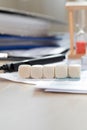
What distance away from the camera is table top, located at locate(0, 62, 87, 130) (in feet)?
1.26

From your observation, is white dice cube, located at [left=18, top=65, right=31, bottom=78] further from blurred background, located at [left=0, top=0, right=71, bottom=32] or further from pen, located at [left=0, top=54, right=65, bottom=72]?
blurred background, located at [left=0, top=0, right=71, bottom=32]

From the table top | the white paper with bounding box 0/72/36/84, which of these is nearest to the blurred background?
the white paper with bounding box 0/72/36/84

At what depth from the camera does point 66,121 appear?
1.30 feet

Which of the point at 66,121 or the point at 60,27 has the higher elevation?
the point at 60,27

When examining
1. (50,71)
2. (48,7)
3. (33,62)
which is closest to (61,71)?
(50,71)

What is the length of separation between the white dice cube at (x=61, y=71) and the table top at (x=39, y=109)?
69mm

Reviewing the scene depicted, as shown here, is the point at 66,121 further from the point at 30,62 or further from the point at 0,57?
the point at 0,57

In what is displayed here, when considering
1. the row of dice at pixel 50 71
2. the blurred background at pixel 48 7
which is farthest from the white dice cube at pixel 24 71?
the blurred background at pixel 48 7

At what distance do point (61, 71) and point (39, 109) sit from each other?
6.5 inches

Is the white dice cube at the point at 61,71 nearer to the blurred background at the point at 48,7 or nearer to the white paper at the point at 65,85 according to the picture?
the white paper at the point at 65,85

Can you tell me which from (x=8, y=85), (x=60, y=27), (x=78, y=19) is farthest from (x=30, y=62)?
(x=60, y=27)

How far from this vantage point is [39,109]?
455 mm

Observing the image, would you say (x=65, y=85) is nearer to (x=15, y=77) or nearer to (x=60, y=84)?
(x=60, y=84)

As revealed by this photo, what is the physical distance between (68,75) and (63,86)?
A: 65 mm
